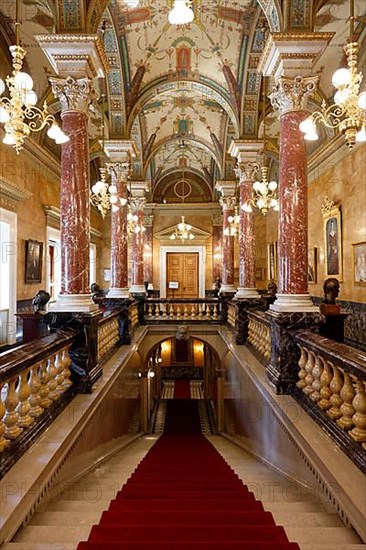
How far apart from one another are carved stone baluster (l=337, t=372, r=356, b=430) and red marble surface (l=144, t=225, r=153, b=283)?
1620cm

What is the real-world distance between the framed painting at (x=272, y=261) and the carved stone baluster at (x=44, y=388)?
14050mm

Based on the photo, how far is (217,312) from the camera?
38.0 feet

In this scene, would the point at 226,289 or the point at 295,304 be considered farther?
the point at 226,289

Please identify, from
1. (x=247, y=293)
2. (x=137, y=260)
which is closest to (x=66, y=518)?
(x=247, y=293)

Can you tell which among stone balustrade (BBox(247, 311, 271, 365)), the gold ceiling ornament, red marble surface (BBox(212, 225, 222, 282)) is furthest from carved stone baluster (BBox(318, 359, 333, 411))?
red marble surface (BBox(212, 225, 222, 282))

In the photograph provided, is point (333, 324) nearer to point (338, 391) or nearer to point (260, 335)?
point (260, 335)

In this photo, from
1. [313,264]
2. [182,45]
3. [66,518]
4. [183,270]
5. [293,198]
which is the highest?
[182,45]

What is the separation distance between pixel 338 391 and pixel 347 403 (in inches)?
8.1

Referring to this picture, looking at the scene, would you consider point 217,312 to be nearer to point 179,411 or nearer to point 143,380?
point 143,380

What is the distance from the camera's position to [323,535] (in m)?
2.23

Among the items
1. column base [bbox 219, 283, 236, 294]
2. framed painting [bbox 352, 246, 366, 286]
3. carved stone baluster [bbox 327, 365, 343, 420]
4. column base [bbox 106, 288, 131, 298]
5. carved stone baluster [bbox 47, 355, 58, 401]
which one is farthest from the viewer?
column base [bbox 219, 283, 236, 294]

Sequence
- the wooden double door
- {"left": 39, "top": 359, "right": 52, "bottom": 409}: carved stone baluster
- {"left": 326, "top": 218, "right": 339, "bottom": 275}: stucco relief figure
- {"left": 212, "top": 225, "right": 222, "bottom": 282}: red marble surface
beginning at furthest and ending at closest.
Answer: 1. the wooden double door
2. {"left": 212, "top": 225, "right": 222, "bottom": 282}: red marble surface
3. {"left": 326, "top": 218, "right": 339, "bottom": 275}: stucco relief figure
4. {"left": 39, "top": 359, "right": 52, "bottom": 409}: carved stone baluster

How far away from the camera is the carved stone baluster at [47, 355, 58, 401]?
3838 mm

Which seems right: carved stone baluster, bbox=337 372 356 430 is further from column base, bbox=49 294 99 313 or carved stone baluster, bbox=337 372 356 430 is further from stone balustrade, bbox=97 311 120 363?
stone balustrade, bbox=97 311 120 363
